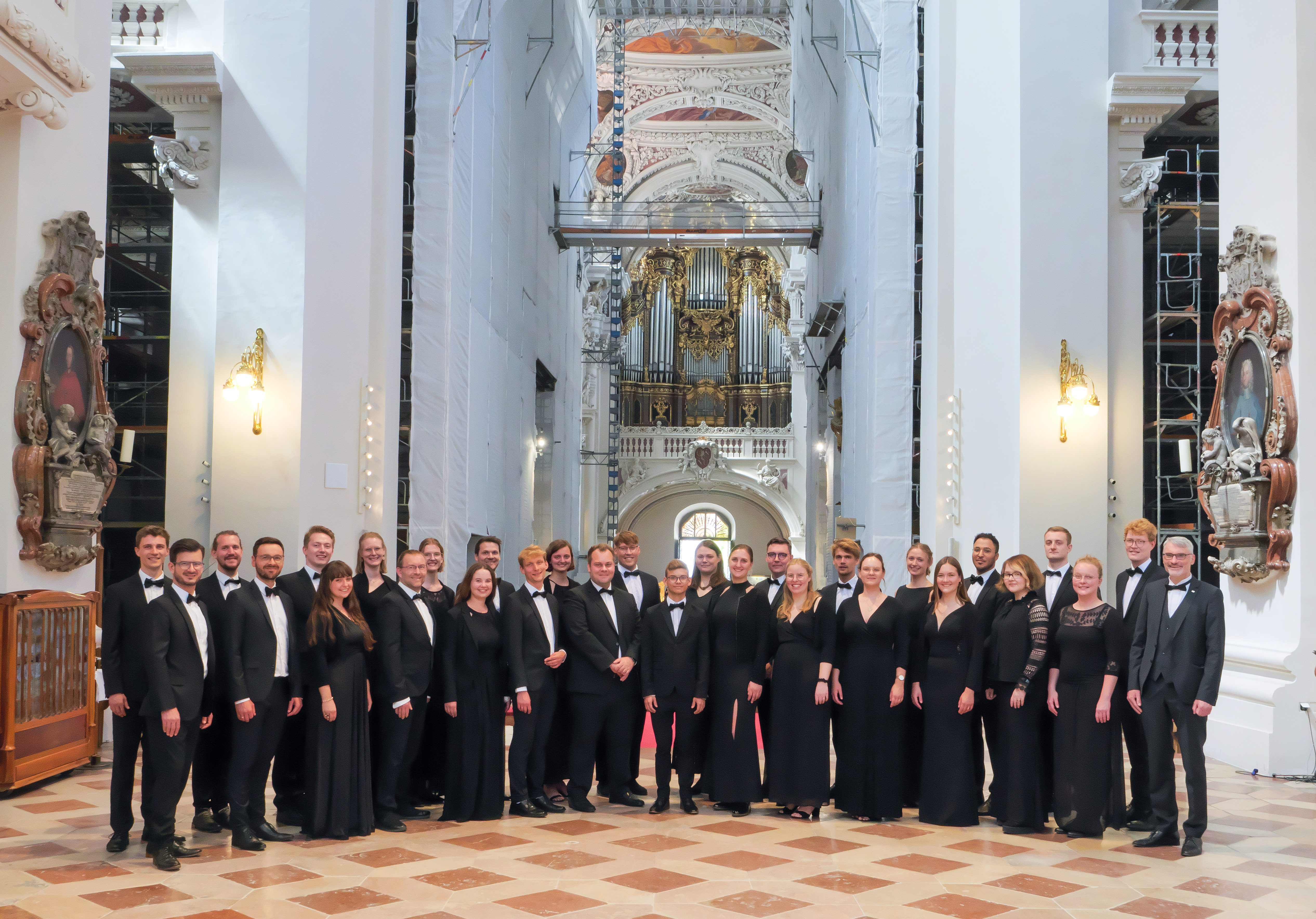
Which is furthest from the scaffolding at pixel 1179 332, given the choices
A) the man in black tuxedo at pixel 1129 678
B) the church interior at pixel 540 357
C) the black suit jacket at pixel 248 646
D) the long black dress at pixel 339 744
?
the black suit jacket at pixel 248 646

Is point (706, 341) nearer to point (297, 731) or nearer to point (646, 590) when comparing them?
point (646, 590)

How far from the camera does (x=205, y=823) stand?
5.80 meters

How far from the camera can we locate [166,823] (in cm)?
518

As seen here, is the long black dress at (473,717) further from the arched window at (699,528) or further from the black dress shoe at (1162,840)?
the arched window at (699,528)

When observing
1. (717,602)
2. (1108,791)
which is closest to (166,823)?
(717,602)

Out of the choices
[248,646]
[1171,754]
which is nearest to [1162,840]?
[1171,754]

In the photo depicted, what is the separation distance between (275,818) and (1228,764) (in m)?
5.93

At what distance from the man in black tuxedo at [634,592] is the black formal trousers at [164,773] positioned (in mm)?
2336

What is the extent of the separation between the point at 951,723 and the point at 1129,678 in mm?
907

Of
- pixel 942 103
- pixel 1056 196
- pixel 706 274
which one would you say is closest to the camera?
pixel 1056 196

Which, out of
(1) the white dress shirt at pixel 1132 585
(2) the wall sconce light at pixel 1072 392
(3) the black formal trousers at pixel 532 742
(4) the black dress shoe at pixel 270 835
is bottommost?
(4) the black dress shoe at pixel 270 835

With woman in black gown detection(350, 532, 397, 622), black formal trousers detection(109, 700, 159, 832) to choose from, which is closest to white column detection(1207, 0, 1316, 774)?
woman in black gown detection(350, 532, 397, 622)

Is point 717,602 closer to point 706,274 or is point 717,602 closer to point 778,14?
point 778,14

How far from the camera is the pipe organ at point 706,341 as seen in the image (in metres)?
28.9
